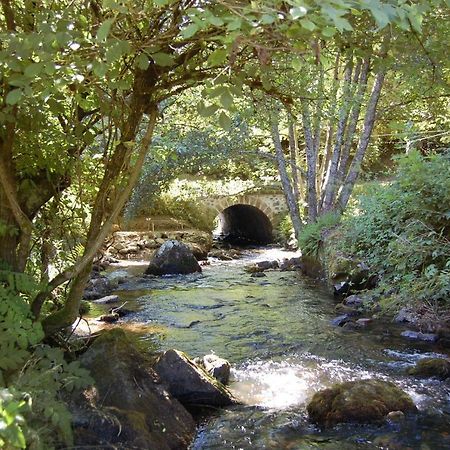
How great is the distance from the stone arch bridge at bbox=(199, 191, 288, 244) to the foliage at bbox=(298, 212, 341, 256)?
8.13 m

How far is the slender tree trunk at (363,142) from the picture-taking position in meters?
12.3

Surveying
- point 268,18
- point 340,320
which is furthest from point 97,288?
point 268,18

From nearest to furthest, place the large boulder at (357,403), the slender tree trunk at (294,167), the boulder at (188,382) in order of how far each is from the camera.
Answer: the large boulder at (357,403)
the boulder at (188,382)
the slender tree trunk at (294,167)

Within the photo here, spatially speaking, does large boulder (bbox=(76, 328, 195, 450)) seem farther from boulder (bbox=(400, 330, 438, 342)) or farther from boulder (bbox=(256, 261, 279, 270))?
boulder (bbox=(256, 261, 279, 270))

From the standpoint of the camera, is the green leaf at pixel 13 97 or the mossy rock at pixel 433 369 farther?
the mossy rock at pixel 433 369

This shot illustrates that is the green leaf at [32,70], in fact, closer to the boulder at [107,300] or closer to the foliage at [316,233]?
the boulder at [107,300]

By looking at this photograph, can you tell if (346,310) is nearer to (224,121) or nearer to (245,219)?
(224,121)

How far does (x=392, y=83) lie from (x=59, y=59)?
38.8ft

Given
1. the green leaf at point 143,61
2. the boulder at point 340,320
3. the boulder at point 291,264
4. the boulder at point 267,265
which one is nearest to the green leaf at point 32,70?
the green leaf at point 143,61

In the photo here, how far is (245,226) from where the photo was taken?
25.8m

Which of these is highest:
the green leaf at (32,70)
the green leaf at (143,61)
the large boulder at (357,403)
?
the green leaf at (143,61)

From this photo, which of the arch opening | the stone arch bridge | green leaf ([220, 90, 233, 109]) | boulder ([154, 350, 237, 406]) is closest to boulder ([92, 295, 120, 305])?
boulder ([154, 350, 237, 406])

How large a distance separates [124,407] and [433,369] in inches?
134

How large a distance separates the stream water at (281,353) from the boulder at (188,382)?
0.51ft
